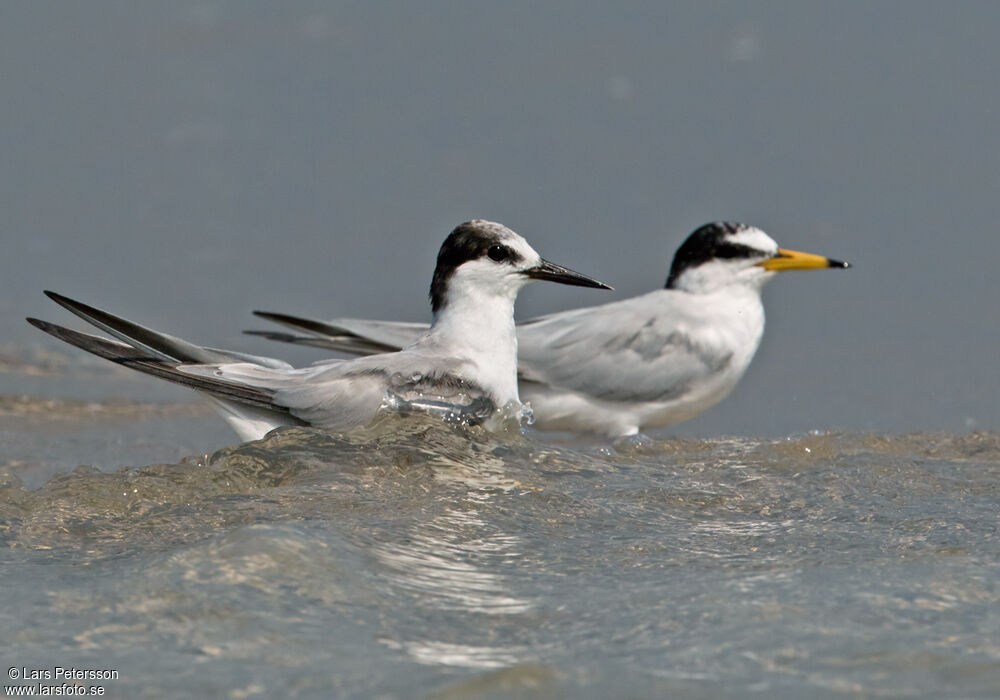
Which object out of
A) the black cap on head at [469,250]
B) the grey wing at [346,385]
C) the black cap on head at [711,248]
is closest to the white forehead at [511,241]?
the black cap on head at [469,250]

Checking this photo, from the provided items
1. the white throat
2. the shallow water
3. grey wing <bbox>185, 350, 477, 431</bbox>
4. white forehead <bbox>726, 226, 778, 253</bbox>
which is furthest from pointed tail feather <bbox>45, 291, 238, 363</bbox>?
white forehead <bbox>726, 226, 778, 253</bbox>

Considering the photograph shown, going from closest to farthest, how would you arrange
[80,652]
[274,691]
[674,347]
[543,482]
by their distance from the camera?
[274,691] < [80,652] < [543,482] < [674,347]

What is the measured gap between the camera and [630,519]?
4.33m

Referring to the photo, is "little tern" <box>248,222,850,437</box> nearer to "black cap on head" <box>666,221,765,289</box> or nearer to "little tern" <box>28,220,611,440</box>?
"black cap on head" <box>666,221,765,289</box>

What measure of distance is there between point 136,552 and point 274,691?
4.01 feet

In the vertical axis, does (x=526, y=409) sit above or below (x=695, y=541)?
above

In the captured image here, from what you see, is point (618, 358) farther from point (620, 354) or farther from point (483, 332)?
point (483, 332)

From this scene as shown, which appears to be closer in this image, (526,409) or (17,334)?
(526,409)

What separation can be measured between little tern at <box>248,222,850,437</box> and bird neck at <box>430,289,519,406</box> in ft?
2.89

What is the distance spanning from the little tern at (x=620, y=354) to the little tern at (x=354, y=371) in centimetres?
97

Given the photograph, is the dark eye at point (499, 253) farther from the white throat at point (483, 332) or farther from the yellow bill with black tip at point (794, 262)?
the yellow bill with black tip at point (794, 262)

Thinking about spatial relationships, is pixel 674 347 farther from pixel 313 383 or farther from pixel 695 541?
pixel 695 541

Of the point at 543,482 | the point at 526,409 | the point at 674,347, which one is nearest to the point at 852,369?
the point at 674,347

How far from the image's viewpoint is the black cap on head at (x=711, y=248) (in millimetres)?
7441
